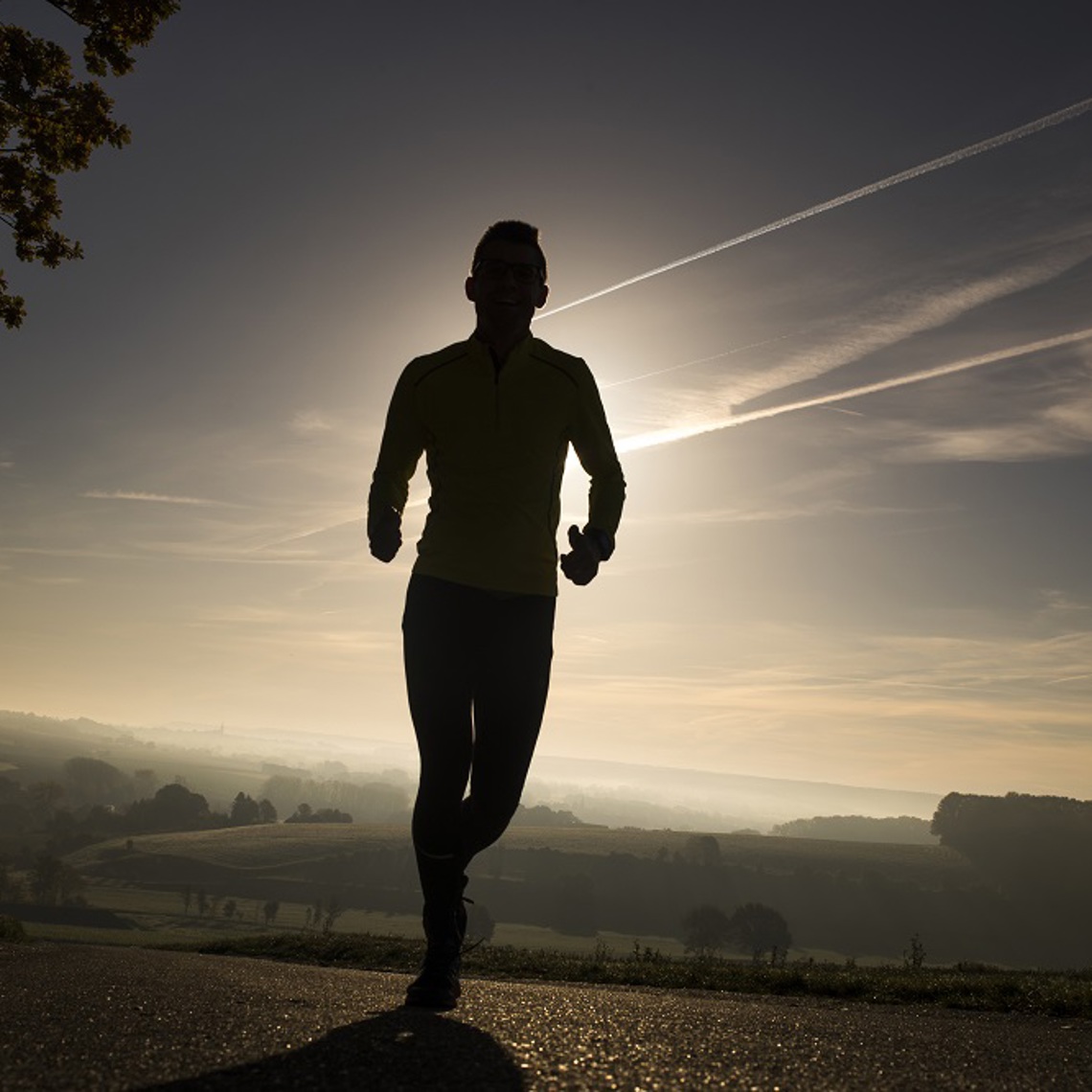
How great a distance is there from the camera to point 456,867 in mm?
Result: 4062

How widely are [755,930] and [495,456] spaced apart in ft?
374

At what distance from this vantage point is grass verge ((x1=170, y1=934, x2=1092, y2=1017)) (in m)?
5.79

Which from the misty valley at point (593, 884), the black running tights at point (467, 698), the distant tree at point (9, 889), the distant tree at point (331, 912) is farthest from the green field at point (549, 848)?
the black running tights at point (467, 698)

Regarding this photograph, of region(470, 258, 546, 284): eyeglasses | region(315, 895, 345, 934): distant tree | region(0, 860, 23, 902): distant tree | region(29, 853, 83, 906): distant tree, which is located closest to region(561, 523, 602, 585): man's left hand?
region(470, 258, 546, 284): eyeglasses

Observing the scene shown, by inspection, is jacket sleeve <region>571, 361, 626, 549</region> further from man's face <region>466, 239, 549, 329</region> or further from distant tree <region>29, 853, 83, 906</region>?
distant tree <region>29, 853, 83, 906</region>

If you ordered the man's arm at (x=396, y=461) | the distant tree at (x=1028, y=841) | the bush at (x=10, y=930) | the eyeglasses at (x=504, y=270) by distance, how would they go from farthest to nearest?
the distant tree at (x=1028, y=841)
the bush at (x=10, y=930)
the eyeglasses at (x=504, y=270)
the man's arm at (x=396, y=461)

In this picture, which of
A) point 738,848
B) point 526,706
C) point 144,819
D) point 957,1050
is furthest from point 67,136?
point 144,819

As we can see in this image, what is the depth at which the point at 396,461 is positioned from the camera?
471 centimetres

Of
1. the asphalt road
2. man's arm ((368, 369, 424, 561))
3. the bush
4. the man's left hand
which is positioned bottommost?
the bush

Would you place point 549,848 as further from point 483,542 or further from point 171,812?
point 483,542

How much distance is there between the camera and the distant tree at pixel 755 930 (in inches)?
4099

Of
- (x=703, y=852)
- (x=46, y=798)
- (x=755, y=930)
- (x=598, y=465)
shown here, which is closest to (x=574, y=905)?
(x=755, y=930)

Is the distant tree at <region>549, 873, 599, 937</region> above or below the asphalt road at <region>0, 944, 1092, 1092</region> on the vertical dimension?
Answer: below

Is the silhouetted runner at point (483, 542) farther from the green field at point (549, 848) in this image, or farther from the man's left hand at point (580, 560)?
the green field at point (549, 848)
